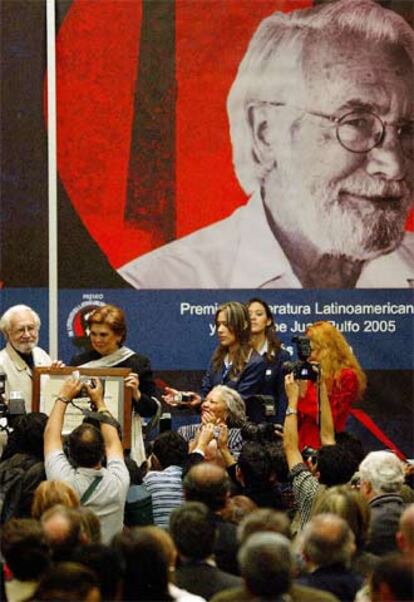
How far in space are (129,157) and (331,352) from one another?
6.56 feet

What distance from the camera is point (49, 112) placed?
30.9 feet

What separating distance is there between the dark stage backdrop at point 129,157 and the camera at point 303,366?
5.59 feet

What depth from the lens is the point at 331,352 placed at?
8.38 m

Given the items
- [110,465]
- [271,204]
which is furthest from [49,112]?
[110,465]

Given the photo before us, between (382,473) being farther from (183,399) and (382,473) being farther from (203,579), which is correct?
(183,399)

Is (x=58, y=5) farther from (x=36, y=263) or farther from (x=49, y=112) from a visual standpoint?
(x=36, y=263)

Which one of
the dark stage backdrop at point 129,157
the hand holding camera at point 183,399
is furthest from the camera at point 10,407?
the dark stage backdrop at point 129,157

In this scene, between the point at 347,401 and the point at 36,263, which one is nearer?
the point at 347,401

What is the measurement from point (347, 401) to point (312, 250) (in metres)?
1.51

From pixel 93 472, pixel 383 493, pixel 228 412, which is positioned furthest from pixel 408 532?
pixel 228 412

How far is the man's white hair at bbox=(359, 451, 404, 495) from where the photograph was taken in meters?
6.25

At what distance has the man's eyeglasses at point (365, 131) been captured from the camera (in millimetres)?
9570

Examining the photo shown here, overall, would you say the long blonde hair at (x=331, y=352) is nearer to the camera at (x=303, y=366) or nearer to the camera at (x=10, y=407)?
the camera at (x=303, y=366)

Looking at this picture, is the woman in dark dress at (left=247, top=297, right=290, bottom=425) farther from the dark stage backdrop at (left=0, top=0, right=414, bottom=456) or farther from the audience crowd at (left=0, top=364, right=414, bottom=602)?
the dark stage backdrop at (left=0, top=0, right=414, bottom=456)
